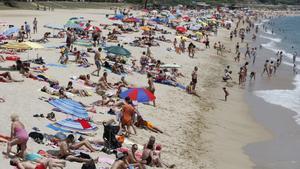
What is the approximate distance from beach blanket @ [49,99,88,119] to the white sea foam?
33.0 ft

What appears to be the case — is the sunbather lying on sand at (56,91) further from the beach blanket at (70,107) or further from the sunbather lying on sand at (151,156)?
the sunbather lying on sand at (151,156)

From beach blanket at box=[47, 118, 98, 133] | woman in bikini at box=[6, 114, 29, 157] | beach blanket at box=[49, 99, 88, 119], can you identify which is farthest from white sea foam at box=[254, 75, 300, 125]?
woman in bikini at box=[6, 114, 29, 157]

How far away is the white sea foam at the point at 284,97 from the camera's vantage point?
22603mm

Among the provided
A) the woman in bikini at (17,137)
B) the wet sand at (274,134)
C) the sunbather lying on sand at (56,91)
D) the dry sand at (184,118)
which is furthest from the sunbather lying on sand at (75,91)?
the woman in bikini at (17,137)

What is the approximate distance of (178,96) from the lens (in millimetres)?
20641

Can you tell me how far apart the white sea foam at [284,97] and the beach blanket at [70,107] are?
10071 millimetres

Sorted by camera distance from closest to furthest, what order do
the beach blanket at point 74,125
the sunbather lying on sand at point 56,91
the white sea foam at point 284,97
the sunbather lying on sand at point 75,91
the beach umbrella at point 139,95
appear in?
1. the beach blanket at point 74,125
2. the beach umbrella at point 139,95
3. the sunbather lying on sand at point 56,91
4. the sunbather lying on sand at point 75,91
5. the white sea foam at point 284,97

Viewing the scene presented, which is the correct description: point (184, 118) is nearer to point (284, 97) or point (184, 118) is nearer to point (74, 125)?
point (74, 125)

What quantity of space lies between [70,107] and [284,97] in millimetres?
13790

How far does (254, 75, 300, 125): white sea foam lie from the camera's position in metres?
22.6

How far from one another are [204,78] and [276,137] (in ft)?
32.8

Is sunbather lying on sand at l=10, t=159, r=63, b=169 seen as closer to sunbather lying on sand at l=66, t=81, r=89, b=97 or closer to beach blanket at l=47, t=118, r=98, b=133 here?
beach blanket at l=47, t=118, r=98, b=133

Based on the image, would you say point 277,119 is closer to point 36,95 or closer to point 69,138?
point 36,95

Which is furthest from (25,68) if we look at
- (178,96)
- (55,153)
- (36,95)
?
(55,153)
